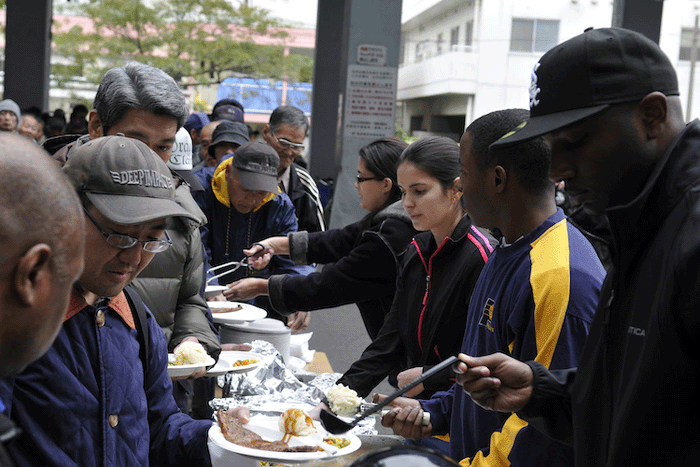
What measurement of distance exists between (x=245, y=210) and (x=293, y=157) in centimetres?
171

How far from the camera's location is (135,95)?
8.94 feet

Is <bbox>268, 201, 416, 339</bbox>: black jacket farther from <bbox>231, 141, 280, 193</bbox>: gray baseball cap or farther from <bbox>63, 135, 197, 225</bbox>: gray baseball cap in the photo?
<bbox>63, 135, 197, 225</bbox>: gray baseball cap

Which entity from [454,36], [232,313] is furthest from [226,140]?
[454,36]

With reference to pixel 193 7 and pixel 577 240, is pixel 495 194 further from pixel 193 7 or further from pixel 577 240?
pixel 193 7

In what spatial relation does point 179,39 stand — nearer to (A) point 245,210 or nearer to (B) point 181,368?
(A) point 245,210

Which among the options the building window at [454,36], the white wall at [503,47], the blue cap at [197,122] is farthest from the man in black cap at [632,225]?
the building window at [454,36]

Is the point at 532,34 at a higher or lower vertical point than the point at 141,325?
higher

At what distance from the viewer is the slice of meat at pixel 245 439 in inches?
89.4

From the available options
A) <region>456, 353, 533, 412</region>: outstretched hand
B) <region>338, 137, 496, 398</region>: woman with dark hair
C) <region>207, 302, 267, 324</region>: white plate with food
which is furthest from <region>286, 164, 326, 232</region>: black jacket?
<region>456, 353, 533, 412</region>: outstretched hand

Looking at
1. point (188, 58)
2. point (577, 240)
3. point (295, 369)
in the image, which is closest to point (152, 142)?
point (577, 240)

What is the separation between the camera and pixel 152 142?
275cm

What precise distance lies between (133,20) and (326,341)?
17.2 m

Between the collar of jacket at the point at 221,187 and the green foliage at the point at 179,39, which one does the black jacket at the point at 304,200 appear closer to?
the collar of jacket at the point at 221,187

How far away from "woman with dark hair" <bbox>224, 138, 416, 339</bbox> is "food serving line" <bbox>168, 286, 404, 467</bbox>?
0.18 metres
